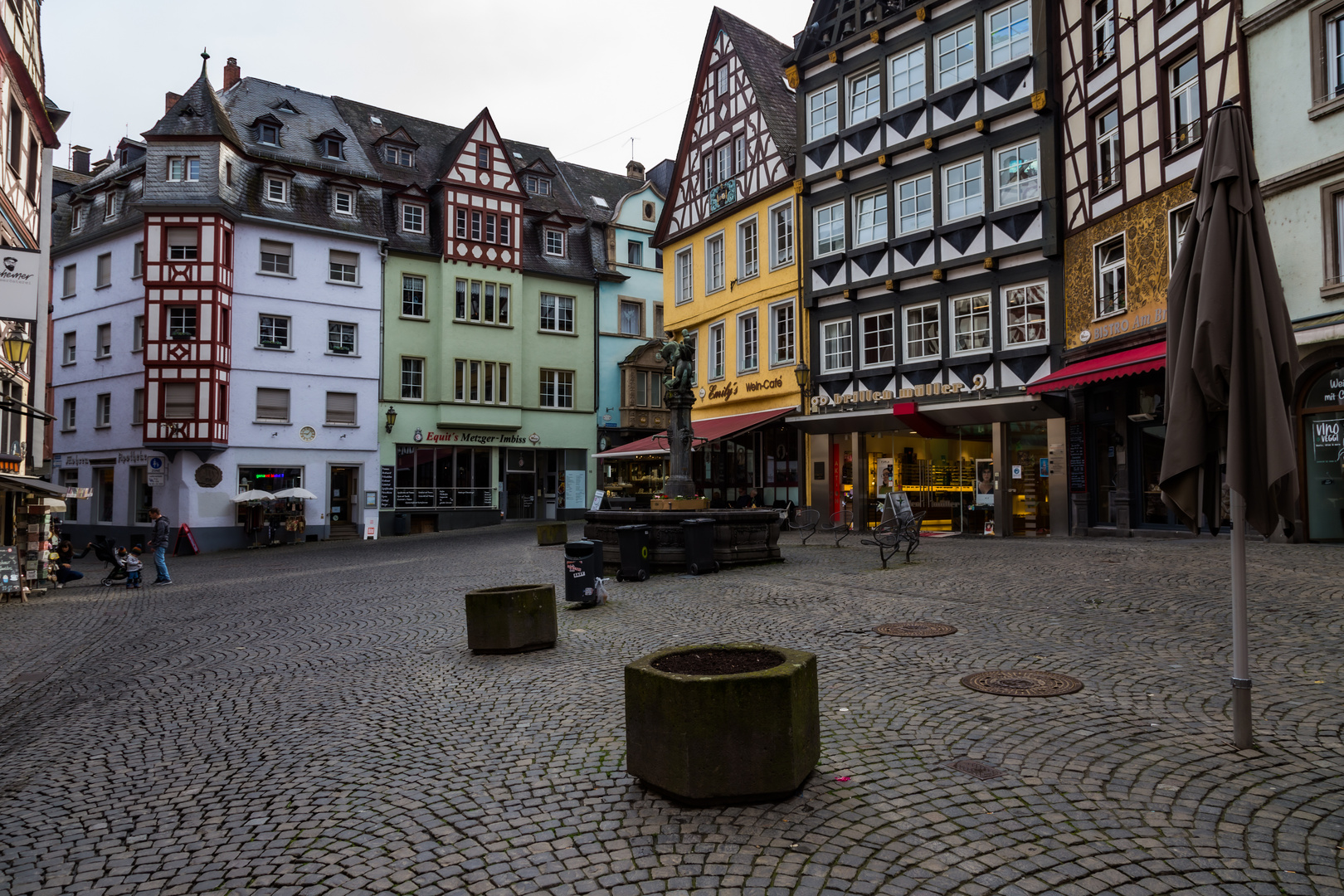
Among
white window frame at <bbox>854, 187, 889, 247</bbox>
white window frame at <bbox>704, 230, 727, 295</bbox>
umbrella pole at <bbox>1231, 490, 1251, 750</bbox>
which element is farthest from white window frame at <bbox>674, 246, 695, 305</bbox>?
umbrella pole at <bbox>1231, 490, 1251, 750</bbox>

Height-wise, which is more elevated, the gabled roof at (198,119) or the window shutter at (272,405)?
the gabled roof at (198,119)

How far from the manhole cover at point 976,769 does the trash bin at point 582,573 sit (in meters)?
6.92

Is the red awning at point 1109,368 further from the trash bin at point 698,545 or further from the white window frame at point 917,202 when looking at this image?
the trash bin at point 698,545

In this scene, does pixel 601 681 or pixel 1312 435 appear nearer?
pixel 601 681

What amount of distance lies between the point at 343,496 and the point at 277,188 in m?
11.1

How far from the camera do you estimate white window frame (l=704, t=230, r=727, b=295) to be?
2972cm

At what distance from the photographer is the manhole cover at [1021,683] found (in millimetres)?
6195

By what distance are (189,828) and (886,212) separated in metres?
22.7

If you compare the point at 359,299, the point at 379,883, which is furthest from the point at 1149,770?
the point at 359,299

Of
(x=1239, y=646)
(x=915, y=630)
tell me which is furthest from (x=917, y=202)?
(x=1239, y=646)

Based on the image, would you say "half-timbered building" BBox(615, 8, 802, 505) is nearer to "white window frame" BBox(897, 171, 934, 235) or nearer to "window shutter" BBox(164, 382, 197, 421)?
"white window frame" BBox(897, 171, 934, 235)

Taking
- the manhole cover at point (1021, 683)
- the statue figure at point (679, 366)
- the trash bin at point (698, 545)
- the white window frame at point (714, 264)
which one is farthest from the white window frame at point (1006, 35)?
the manhole cover at point (1021, 683)

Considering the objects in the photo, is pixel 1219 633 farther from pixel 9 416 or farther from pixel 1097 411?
A: pixel 9 416

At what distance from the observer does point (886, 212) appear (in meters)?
24.1
